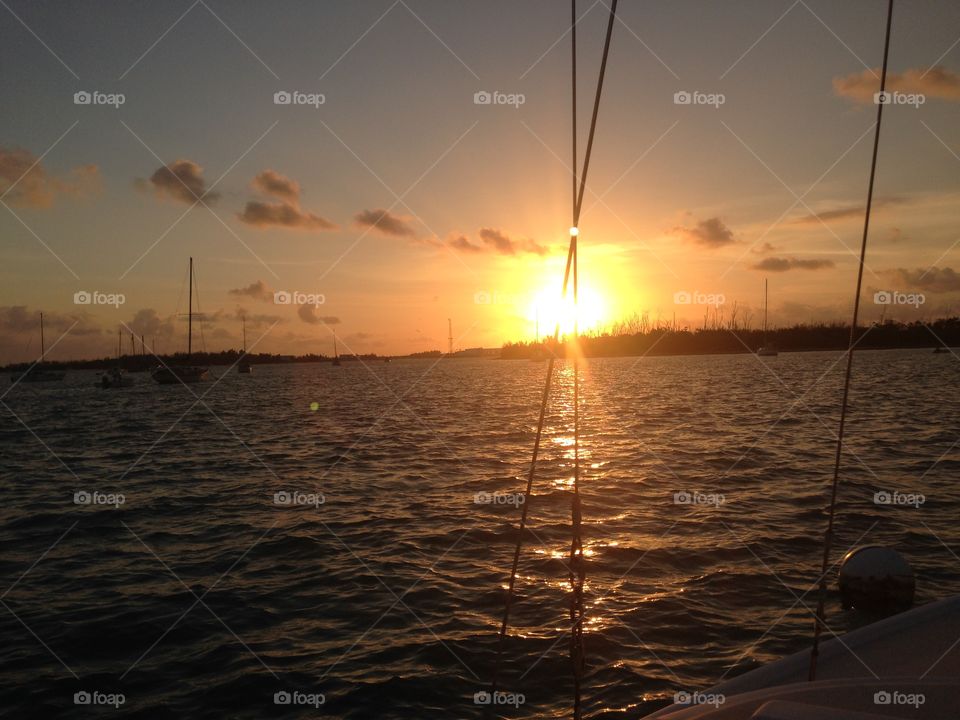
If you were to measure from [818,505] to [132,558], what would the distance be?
14899 mm

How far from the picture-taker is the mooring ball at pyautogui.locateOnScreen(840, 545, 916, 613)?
30.7ft

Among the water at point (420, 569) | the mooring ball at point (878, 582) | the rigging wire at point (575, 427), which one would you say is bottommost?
the water at point (420, 569)

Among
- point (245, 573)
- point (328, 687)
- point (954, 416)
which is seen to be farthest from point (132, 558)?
point (954, 416)

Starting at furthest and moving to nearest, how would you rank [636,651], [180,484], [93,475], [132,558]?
1. [93,475]
2. [180,484]
3. [132,558]
4. [636,651]

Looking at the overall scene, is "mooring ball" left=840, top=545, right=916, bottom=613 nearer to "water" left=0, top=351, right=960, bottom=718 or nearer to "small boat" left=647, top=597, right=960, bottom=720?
"water" left=0, top=351, right=960, bottom=718

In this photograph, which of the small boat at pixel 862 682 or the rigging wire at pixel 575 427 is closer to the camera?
the rigging wire at pixel 575 427

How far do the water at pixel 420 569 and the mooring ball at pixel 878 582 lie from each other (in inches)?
18.6

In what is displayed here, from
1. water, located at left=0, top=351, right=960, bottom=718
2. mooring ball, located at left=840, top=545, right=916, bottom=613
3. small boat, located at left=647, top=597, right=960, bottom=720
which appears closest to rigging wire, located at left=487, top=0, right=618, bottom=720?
small boat, located at left=647, top=597, right=960, bottom=720

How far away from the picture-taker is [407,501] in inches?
704

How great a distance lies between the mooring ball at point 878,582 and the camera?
9.34 m

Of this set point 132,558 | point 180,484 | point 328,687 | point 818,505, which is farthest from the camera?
point 180,484

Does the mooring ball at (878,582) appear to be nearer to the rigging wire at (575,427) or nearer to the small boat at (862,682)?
the small boat at (862,682)

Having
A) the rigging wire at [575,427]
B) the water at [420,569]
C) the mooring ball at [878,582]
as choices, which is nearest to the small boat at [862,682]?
the rigging wire at [575,427]

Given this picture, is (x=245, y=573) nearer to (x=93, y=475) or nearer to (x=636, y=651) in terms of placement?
(x=636, y=651)
